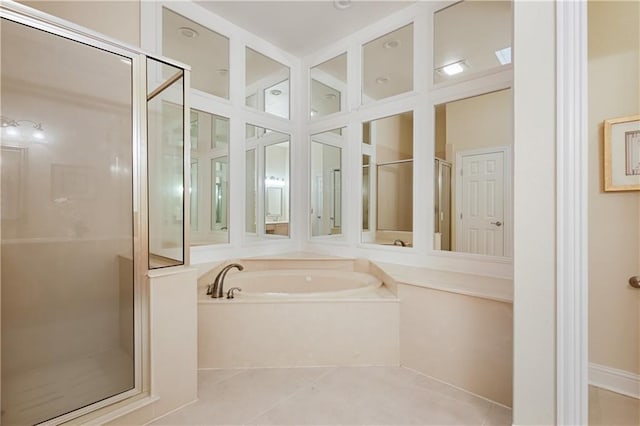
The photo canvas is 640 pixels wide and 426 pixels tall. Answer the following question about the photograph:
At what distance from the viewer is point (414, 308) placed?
2160 millimetres

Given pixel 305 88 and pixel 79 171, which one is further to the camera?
pixel 305 88

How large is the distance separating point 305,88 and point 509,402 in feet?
11.3

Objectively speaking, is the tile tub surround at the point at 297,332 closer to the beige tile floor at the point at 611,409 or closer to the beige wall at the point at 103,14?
the beige tile floor at the point at 611,409

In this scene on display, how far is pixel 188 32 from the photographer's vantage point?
2.81m

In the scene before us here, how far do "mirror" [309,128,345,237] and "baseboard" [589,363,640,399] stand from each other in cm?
238

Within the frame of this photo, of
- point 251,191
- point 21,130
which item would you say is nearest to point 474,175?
point 251,191

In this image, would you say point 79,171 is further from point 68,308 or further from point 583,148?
point 583,148

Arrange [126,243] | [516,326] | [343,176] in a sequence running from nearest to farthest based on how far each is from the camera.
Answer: [516,326] → [126,243] → [343,176]

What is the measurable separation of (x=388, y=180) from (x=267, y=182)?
1388 millimetres

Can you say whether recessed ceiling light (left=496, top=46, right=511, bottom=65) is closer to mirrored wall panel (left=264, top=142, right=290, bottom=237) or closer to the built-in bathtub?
the built-in bathtub

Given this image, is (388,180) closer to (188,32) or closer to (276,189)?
(276,189)

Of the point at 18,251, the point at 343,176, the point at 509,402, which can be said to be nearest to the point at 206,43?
the point at 343,176

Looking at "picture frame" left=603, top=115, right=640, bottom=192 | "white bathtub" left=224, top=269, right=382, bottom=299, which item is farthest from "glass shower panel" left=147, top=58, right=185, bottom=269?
"picture frame" left=603, top=115, right=640, bottom=192

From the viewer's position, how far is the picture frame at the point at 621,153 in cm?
150
